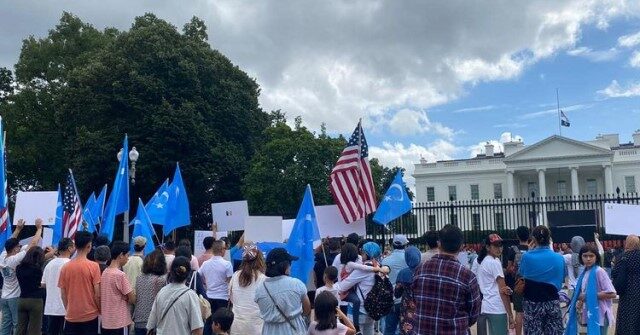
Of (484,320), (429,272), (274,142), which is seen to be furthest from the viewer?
(274,142)

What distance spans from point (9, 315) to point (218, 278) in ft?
12.2

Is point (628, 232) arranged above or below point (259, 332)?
above

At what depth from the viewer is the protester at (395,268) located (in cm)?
845

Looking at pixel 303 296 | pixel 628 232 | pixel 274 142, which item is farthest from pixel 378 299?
pixel 274 142

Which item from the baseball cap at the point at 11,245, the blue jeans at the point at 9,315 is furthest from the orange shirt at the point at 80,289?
the baseball cap at the point at 11,245

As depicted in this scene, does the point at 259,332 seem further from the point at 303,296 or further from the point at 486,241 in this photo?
the point at 486,241

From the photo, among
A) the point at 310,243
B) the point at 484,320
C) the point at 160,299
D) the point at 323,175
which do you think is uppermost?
the point at 323,175

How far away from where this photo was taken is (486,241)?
765cm

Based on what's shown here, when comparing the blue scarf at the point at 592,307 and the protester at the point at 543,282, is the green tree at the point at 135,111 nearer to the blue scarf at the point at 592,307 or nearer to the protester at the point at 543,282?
the blue scarf at the point at 592,307

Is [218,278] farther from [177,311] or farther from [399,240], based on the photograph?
[399,240]

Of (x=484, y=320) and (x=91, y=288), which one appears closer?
(x=91, y=288)

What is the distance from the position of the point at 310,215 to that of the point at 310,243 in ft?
1.60

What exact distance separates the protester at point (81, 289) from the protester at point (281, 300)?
94.8 inches

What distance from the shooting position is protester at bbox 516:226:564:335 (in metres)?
6.34
